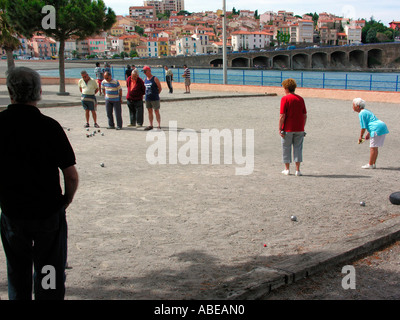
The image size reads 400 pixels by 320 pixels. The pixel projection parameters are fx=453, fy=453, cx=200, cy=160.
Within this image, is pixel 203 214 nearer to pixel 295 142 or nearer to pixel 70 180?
pixel 295 142

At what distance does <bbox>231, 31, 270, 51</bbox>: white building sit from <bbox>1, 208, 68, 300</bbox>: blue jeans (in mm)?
173633

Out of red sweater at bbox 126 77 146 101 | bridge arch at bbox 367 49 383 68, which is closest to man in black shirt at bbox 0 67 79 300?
red sweater at bbox 126 77 146 101

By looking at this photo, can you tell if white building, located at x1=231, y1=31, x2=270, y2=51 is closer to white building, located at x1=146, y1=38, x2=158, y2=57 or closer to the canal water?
white building, located at x1=146, y1=38, x2=158, y2=57

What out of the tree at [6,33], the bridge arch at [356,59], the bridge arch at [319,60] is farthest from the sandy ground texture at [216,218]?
the bridge arch at [356,59]

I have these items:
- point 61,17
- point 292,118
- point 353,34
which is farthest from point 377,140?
point 353,34

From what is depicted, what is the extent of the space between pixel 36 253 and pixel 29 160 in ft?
2.07

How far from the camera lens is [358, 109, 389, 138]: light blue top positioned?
8523mm

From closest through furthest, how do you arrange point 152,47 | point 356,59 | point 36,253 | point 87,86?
point 36,253, point 87,86, point 356,59, point 152,47

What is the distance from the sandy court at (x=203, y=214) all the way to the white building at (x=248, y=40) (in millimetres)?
167384

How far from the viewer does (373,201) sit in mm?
6605

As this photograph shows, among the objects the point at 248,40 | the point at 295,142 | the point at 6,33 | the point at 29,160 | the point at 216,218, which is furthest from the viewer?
the point at 248,40

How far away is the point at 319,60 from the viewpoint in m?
121
